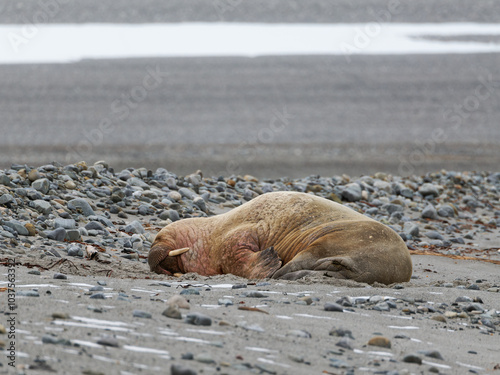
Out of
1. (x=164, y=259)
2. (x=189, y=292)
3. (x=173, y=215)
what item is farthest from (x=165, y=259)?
(x=173, y=215)

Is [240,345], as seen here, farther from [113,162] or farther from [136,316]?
[113,162]

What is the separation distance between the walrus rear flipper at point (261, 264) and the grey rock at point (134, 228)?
2020 millimetres

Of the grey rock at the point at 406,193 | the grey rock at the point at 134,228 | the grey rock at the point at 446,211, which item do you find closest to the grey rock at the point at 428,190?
the grey rock at the point at 406,193

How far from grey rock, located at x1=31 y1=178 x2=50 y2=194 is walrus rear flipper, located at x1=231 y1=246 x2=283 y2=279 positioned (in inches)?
119

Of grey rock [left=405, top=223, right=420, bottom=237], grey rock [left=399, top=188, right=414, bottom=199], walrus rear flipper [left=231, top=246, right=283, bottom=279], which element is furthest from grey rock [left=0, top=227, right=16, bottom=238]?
grey rock [left=399, top=188, right=414, bottom=199]

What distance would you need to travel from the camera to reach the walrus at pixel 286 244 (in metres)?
5.49

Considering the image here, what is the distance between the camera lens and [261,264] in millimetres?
5680

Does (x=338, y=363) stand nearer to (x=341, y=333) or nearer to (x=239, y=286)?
(x=341, y=333)

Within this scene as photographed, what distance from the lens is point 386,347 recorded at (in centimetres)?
371

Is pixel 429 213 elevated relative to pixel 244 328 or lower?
elevated

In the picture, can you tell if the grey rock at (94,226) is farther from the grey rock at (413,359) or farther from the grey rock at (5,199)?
the grey rock at (413,359)

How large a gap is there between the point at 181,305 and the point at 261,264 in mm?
1697

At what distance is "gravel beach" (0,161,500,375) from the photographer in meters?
3.16

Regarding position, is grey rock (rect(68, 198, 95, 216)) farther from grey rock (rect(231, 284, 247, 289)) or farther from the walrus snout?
grey rock (rect(231, 284, 247, 289))
